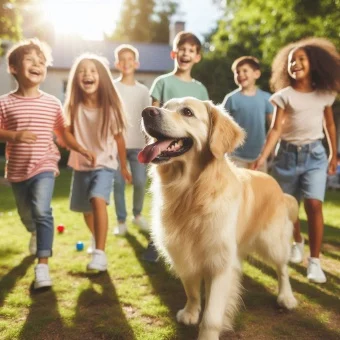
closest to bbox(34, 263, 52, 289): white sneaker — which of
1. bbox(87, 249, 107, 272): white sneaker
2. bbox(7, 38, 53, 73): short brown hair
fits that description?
bbox(87, 249, 107, 272): white sneaker

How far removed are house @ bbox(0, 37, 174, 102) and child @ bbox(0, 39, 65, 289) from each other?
22.1 m

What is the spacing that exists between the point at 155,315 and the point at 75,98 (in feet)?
7.56

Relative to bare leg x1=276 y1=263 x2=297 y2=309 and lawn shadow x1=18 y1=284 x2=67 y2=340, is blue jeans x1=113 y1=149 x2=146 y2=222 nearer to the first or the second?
lawn shadow x1=18 y1=284 x2=67 y2=340

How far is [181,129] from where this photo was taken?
2725mm

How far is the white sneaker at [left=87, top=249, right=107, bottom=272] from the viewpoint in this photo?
3908 mm

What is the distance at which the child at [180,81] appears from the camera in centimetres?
424

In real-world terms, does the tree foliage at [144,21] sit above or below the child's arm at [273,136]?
above

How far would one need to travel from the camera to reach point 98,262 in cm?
392

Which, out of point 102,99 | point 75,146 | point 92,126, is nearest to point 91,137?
point 92,126

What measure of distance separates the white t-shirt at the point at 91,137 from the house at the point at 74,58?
21885 mm

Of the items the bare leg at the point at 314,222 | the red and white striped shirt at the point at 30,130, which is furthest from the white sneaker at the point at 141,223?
the bare leg at the point at 314,222

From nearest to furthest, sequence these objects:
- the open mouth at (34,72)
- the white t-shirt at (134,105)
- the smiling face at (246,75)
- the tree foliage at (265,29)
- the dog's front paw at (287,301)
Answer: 1. the dog's front paw at (287,301)
2. the open mouth at (34,72)
3. the smiling face at (246,75)
4. the white t-shirt at (134,105)
5. the tree foliage at (265,29)

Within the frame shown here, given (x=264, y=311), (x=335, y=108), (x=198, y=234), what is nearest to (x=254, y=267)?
(x=264, y=311)

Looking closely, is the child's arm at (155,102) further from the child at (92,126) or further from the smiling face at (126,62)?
the smiling face at (126,62)
